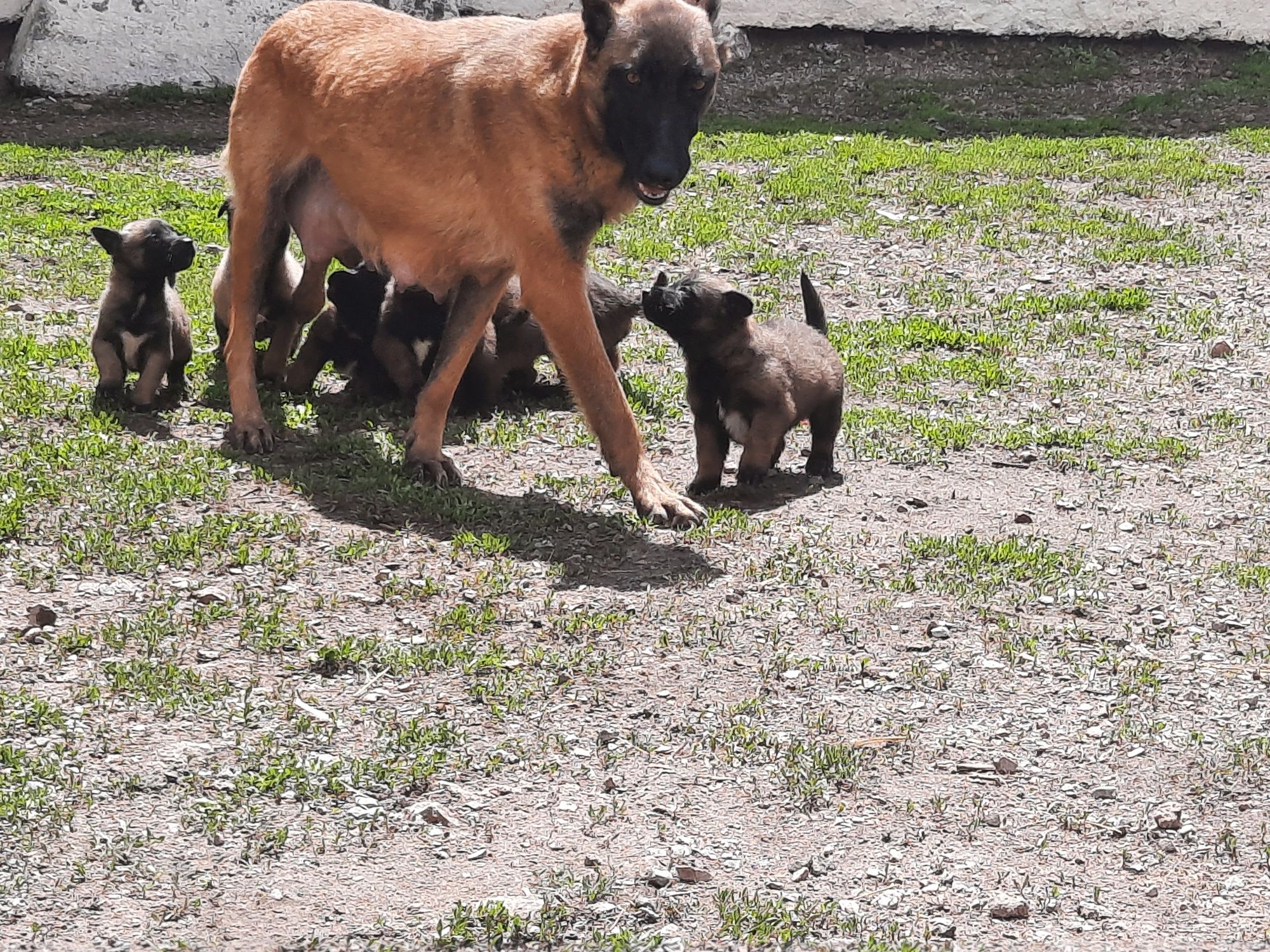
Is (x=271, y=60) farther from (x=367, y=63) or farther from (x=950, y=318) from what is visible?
(x=950, y=318)

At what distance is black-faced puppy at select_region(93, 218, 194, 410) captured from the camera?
7574 millimetres

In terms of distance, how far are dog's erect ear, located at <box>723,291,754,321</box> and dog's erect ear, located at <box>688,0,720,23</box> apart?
118cm

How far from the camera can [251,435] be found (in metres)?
7.40

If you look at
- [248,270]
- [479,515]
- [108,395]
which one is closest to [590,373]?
[479,515]

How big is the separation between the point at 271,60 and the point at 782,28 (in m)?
10.1

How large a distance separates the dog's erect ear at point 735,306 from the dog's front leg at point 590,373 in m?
0.67

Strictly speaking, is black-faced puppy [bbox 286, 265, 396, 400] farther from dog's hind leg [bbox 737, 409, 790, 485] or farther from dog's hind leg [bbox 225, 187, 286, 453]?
dog's hind leg [bbox 737, 409, 790, 485]

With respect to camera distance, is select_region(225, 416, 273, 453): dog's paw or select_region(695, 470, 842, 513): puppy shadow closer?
select_region(695, 470, 842, 513): puppy shadow

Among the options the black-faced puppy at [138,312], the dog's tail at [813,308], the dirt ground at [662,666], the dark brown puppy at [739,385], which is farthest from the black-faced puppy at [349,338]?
the dog's tail at [813,308]

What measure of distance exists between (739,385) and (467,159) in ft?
4.99

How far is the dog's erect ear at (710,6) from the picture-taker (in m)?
6.69

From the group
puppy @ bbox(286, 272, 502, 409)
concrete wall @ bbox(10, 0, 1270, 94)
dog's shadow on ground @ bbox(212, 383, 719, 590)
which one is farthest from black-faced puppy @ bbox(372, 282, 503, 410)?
concrete wall @ bbox(10, 0, 1270, 94)

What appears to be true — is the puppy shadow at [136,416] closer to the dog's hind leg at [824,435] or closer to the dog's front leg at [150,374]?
the dog's front leg at [150,374]

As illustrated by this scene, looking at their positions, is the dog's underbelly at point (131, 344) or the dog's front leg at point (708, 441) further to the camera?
the dog's underbelly at point (131, 344)
